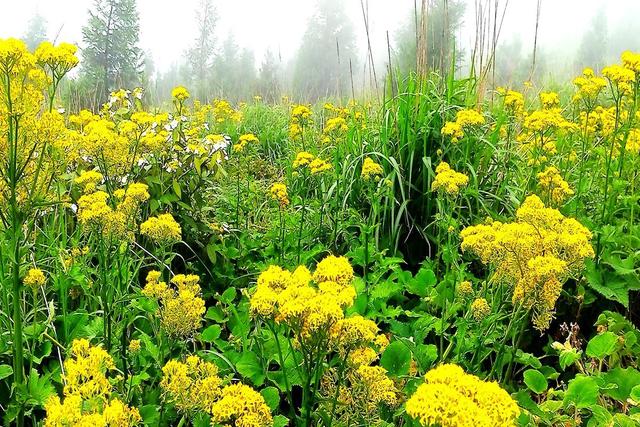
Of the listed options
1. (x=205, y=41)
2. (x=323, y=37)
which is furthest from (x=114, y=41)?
(x=323, y=37)

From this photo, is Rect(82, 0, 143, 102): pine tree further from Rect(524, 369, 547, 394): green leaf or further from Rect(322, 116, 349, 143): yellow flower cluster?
Rect(524, 369, 547, 394): green leaf

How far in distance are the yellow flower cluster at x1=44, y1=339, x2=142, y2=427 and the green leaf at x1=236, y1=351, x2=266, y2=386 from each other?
0.56 m

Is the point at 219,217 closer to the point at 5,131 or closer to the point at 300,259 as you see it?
the point at 300,259

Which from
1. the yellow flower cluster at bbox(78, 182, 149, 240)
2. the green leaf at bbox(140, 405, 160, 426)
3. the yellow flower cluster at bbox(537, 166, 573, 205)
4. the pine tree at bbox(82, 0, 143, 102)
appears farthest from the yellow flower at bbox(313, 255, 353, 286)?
the pine tree at bbox(82, 0, 143, 102)

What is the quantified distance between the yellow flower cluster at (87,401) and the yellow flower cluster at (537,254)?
1.09 meters

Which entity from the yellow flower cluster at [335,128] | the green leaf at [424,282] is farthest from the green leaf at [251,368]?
the yellow flower cluster at [335,128]

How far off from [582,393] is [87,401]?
4.05 feet

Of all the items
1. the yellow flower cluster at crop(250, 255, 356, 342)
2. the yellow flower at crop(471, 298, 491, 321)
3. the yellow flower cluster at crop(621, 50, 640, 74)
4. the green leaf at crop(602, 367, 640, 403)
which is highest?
the yellow flower cluster at crop(621, 50, 640, 74)

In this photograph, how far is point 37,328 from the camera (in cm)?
179

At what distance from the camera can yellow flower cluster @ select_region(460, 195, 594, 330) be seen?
1.52m

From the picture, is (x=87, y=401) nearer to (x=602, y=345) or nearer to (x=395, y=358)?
(x=395, y=358)

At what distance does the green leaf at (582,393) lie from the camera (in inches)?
55.7

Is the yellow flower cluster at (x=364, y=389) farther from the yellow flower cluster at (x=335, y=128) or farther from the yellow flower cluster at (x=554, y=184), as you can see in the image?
the yellow flower cluster at (x=335, y=128)

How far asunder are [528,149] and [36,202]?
3425mm
